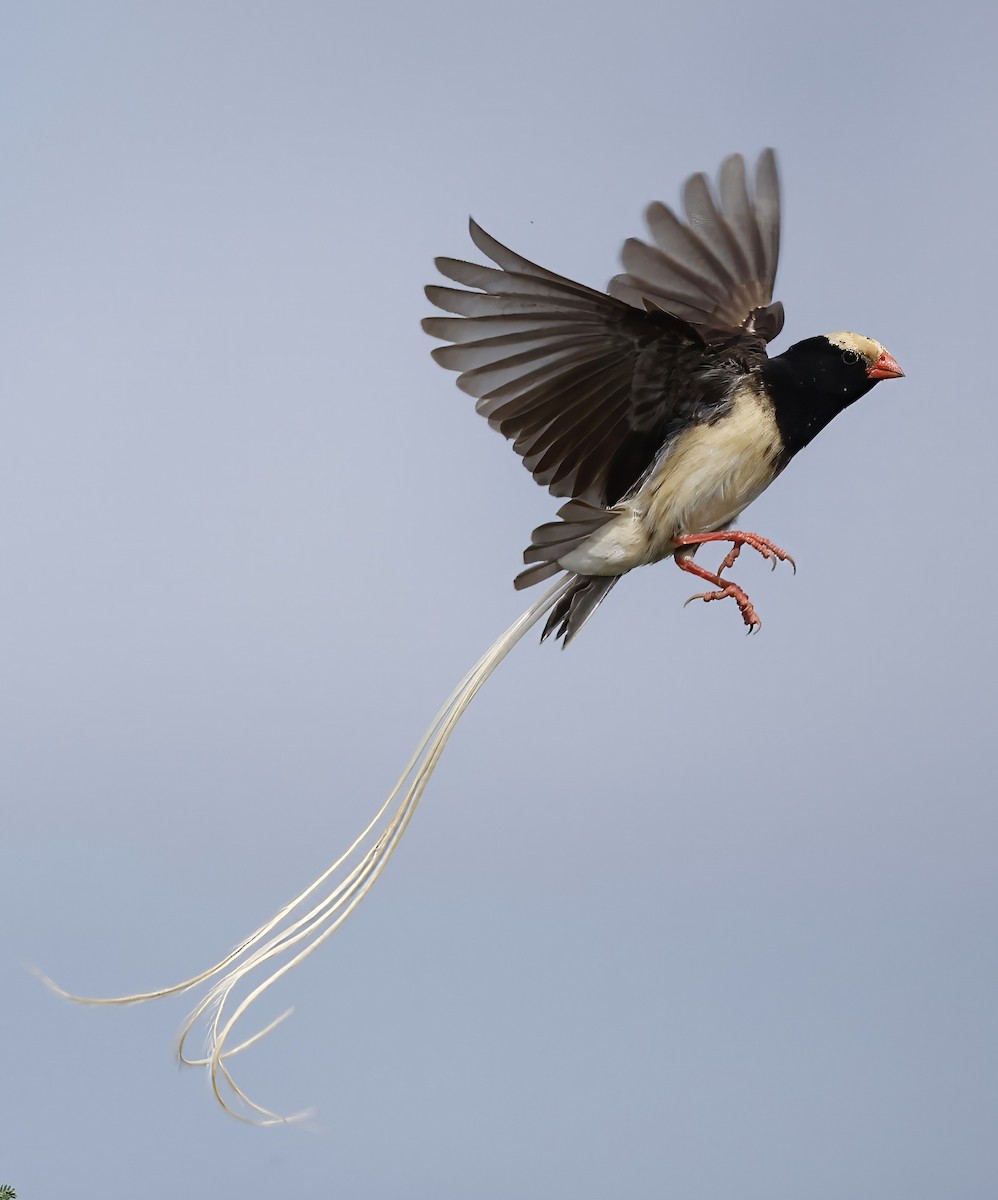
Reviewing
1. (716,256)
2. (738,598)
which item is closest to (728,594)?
(738,598)

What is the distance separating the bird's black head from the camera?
430 cm

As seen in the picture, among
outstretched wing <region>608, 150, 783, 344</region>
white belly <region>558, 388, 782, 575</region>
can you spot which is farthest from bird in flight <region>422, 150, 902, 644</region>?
outstretched wing <region>608, 150, 783, 344</region>

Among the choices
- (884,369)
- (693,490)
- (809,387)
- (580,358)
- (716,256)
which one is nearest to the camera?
(580,358)

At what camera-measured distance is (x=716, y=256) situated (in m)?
5.02

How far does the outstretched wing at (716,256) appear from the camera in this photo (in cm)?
495

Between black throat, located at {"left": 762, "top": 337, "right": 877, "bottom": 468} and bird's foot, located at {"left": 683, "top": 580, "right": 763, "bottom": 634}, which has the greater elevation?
black throat, located at {"left": 762, "top": 337, "right": 877, "bottom": 468}

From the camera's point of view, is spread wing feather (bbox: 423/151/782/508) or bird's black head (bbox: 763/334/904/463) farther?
bird's black head (bbox: 763/334/904/463)

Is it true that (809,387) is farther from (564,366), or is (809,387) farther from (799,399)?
(564,366)

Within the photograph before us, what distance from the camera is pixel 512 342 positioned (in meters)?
4.00

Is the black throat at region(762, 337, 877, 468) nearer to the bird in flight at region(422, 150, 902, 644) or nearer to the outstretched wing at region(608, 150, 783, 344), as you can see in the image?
the bird in flight at region(422, 150, 902, 644)

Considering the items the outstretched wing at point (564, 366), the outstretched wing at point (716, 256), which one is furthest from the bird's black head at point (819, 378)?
the outstretched wing at point (716, 256)

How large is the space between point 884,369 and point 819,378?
0.29 meters

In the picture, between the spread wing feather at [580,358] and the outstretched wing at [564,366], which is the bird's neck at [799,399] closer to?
the spread wing feather at [580,358]

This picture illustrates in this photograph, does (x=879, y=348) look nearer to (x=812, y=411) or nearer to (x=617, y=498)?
(x=812, y=411)
